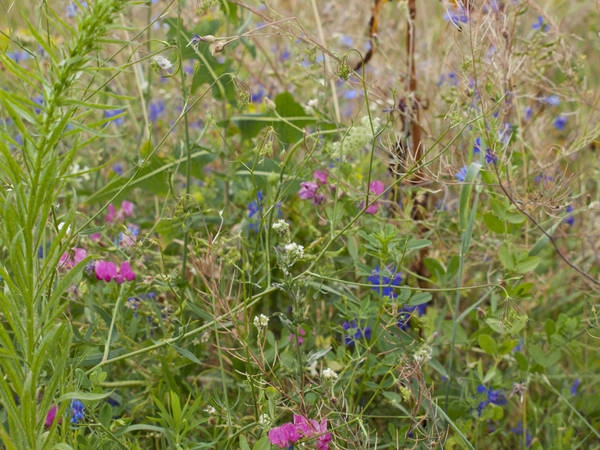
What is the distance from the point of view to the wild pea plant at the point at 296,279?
2.91 ft

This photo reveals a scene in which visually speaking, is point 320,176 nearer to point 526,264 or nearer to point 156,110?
point 526,264

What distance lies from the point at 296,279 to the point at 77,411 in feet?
1.21

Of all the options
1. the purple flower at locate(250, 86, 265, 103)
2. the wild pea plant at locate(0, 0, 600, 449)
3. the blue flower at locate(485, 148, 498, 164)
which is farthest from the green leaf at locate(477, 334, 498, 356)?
the purple flower at locate(250, 86, 265, 103)

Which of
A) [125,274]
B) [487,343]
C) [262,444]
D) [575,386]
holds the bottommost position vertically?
[575,386]

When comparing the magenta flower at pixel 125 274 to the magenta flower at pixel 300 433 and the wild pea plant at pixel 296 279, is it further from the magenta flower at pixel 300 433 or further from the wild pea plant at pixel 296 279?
the magenta flower at pixel 300 433

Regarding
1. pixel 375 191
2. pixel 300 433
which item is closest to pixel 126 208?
pixel 375 191

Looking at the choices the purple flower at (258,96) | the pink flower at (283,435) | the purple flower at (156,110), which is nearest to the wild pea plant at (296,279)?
the pink flower at (283,435)

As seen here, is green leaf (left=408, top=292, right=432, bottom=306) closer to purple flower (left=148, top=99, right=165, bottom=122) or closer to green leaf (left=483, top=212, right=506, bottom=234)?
green leaf (left=483, top=212, right=506, bottom=234)


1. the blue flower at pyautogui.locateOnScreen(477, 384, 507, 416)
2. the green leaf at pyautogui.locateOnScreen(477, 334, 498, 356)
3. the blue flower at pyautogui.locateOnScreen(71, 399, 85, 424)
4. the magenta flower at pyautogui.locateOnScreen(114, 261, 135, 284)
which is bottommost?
the blue flower at pyautogui.locateOnScreen(477, 384, 507, 416)

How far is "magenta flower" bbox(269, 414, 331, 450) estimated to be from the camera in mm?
1009

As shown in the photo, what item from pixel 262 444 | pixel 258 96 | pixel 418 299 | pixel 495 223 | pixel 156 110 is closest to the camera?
pixel 262 444

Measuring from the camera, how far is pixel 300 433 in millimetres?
1030

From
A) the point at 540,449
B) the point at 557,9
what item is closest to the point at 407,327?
the point at 540,449

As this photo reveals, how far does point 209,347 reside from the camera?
1358 millimetres
